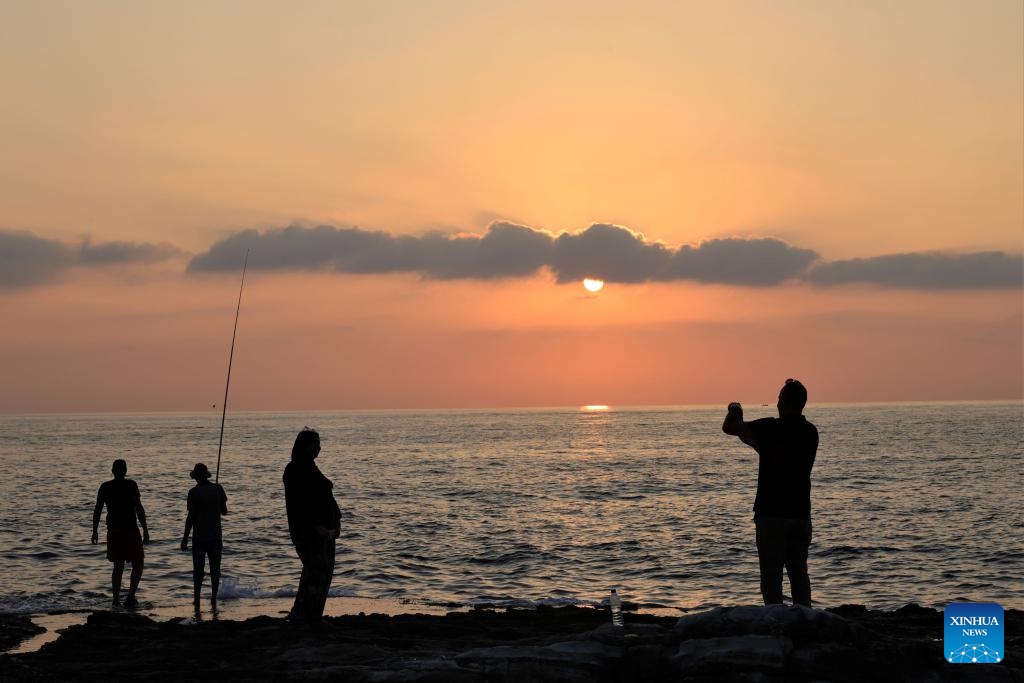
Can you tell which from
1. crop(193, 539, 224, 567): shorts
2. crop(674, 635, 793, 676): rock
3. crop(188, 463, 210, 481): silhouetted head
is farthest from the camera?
crop(193, 539, 224, 567): shorts

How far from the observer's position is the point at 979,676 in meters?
7.60

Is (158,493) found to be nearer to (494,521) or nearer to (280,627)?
(494,521)

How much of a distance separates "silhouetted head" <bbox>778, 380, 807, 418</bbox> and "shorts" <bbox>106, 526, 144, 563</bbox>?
10.5m

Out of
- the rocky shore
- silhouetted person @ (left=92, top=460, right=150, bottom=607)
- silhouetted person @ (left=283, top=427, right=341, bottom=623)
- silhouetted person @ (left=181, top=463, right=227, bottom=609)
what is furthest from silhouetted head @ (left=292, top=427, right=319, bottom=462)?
silhouetted person @ (left=92, top=460, right=150, bottom=607)

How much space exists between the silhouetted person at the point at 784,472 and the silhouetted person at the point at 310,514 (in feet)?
15.6

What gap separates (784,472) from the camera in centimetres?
774

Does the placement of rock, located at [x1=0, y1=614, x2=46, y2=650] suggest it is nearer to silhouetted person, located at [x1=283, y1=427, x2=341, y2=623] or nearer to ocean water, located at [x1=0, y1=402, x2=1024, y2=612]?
ocean water, located at [x1=0, y1=402, x2=1024, y2=612]

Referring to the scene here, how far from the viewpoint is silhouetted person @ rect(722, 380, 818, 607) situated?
7.73 metres

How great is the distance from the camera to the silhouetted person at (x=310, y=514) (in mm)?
10461

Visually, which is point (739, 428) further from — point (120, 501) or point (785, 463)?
point (120, 501)

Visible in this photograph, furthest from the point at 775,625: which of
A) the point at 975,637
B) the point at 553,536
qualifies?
the point at 553,536

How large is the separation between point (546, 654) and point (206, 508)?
7.60m

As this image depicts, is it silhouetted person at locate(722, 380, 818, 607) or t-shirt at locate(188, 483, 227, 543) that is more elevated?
silhouetted person at locate(722, 380, 818, 607)

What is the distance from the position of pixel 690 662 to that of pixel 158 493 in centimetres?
3629
